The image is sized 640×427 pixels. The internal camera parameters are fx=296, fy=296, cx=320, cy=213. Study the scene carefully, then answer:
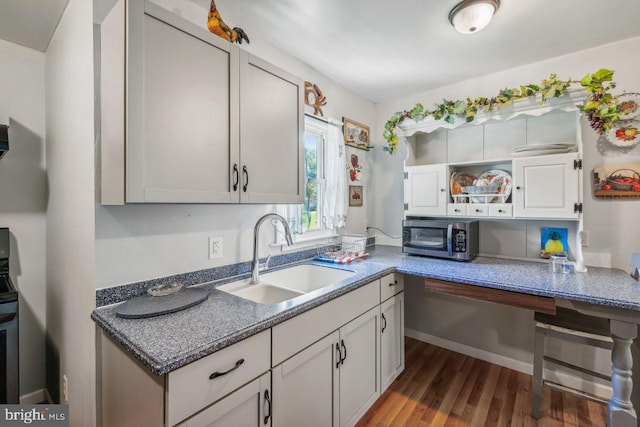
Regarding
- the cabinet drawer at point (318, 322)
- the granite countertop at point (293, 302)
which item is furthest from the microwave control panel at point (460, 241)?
the cabinet drawer at point (318, 322)

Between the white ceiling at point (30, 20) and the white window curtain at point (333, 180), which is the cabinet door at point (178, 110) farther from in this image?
the white window curtain at point (333, 180)

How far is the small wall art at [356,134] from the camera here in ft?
8.90

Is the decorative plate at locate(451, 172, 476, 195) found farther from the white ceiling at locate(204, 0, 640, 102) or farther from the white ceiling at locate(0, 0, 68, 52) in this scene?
the white ceiling at locate(0, 0, 68, 52)

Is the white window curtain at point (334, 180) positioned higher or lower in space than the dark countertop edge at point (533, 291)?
higher

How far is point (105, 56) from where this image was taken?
1.14 m

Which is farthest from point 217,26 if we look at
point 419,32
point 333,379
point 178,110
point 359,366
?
point 359,366

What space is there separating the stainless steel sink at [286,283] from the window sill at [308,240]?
170mm

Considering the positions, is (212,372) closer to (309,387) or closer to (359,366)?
(309,387)

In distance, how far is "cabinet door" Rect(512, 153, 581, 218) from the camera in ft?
6.20

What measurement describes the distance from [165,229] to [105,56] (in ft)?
2.52

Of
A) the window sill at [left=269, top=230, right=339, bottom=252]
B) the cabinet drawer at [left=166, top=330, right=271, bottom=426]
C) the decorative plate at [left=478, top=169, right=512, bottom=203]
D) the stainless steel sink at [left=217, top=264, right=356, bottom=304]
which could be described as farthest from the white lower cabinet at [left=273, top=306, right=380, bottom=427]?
the decorative plate at [left=478, top=169, right=512, bottom=203]

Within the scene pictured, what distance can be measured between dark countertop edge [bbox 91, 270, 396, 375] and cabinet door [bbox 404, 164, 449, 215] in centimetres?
128

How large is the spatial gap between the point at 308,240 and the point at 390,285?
2.30 ft

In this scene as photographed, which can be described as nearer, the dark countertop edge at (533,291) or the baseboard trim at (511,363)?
the dark countertop edge at (533,291)
